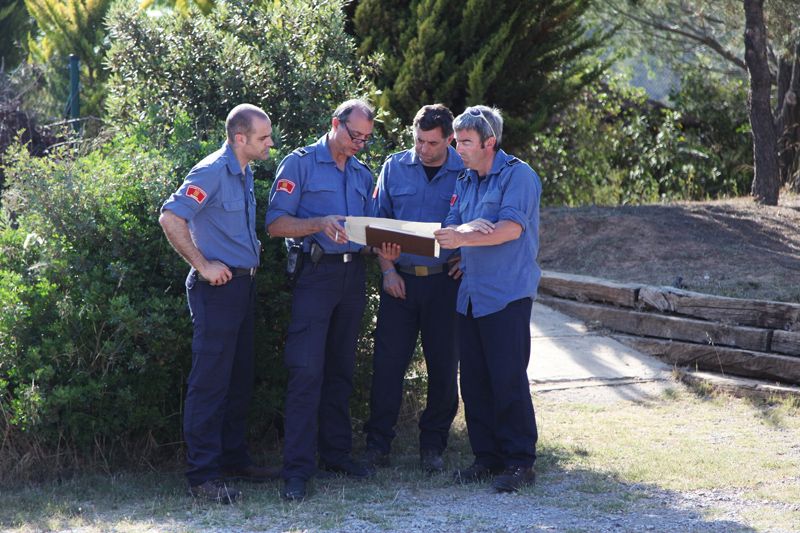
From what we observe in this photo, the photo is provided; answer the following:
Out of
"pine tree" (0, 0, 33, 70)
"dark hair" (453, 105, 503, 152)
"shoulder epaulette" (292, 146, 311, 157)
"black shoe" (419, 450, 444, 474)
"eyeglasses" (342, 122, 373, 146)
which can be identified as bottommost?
"black shoe" (419, 450, 444, 474)

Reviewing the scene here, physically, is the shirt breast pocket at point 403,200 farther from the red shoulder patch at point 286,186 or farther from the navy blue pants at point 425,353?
the red shoulder patch at point 286,186

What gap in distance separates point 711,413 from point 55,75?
913 centimetres

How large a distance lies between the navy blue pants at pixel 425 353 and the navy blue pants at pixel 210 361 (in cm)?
82

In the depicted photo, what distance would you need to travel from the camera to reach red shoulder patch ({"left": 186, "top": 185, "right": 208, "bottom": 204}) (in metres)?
4.72

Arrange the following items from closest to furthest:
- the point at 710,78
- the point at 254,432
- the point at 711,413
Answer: the point at 254,432, the point at 711,413, the point at 710,78

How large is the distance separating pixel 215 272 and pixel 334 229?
60 cm

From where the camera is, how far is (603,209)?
35.5ft

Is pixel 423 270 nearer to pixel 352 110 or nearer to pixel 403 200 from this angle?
pixel 403 200

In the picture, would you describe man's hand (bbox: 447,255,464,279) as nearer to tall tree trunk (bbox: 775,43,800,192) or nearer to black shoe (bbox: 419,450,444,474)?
black shoe (bbox: 419,450,444,474)

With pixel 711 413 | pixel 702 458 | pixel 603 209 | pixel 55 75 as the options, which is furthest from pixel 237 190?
pixel 55 75

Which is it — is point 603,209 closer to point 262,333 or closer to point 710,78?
point 710,78

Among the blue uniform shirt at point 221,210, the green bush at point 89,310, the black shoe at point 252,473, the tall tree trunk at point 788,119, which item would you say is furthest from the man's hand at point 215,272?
the tall tree trunk at point 788,119

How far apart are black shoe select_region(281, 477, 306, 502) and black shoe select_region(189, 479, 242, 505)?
0.22 meters

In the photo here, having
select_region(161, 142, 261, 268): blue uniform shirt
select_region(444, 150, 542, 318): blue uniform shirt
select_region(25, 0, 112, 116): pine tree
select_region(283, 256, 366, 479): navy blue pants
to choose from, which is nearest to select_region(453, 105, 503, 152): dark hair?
select_region(444, 150, 542, 318): blue uniform shirt
